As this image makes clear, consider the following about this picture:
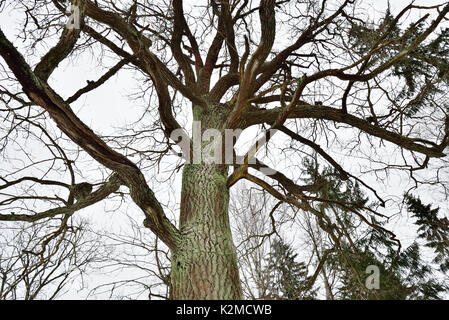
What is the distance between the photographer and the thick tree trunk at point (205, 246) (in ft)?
6.35

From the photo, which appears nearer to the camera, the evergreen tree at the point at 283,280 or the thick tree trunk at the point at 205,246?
the thick tree trunk at the point at 205,246

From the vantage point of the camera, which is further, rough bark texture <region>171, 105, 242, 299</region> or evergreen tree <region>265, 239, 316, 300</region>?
evergreen tree <region>265, 239, 316, 300</region>

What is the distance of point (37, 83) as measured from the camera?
1.55 metres

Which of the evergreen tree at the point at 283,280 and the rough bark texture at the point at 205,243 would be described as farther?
the evergreen tree at the point at 283,280

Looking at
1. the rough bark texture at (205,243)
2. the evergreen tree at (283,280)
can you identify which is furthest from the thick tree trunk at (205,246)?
the evergreen tree at (283,280)

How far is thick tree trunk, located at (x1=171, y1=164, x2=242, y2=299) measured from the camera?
1935 millimetres

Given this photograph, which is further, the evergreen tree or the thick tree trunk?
the evergreen tree

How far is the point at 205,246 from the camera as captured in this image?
2.12 meters

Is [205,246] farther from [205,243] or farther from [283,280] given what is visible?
[283,280]

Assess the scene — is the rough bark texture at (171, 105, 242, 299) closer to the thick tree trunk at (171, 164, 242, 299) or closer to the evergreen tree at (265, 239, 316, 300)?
A: the thick tree trunk at (171, 164, 242, 299)

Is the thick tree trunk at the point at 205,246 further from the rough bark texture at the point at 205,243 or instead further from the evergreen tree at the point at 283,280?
the evergreen tree at the point at 283,280

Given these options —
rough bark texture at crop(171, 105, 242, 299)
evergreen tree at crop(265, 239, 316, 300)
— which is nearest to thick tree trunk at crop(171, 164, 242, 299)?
rough bark texture at crop(171, 105, 242, 299)

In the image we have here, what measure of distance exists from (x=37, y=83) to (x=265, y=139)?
1.64 m
